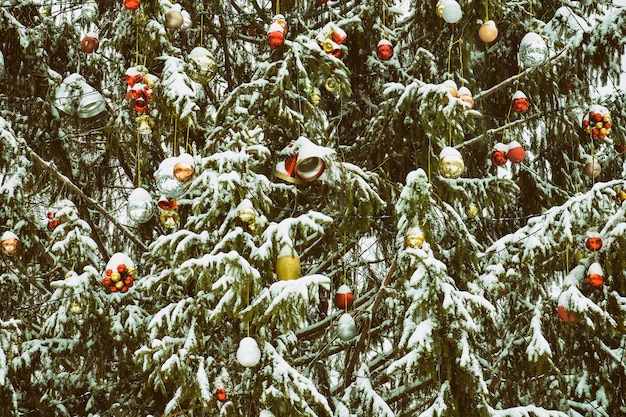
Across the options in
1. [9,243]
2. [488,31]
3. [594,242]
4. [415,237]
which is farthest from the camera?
[9,243]

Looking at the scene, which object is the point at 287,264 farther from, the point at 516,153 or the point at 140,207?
the point at 516,153

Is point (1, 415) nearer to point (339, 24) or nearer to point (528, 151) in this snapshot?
point (339, 24)

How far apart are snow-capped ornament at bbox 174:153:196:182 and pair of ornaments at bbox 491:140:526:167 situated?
8.52 feet

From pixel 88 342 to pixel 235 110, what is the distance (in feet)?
7.73

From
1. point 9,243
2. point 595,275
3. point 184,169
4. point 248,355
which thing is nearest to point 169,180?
point 184,169

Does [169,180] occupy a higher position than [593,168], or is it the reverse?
[593,168]

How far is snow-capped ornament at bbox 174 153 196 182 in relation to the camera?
4.70 metres

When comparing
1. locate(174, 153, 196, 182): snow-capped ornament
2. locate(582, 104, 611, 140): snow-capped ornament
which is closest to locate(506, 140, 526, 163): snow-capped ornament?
locate(582, 104, 611, 140): snow-capped ornament

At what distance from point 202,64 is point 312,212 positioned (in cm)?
144

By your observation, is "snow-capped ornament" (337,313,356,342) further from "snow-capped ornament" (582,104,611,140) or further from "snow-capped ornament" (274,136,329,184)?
"snow-capped ornament" (582,104,611,140)

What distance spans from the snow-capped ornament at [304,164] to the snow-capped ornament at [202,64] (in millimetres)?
1077

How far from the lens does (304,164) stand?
470cm

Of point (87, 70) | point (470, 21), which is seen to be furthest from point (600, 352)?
point (87, 70)

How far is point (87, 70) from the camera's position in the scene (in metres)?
7.23
